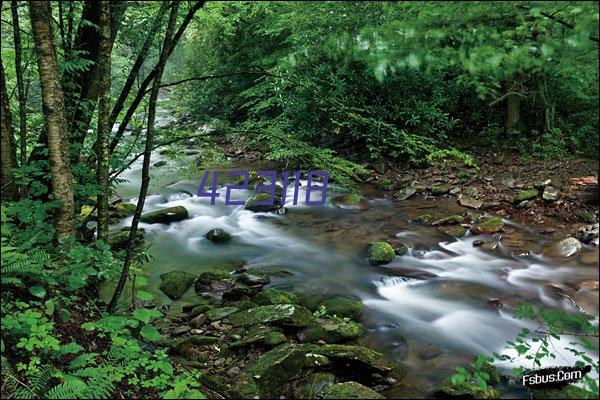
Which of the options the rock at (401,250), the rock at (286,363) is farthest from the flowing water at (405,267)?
the rock at (286,363)

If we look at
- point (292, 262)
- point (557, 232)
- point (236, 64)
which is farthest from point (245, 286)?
point (236, 64)

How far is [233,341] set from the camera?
4996mm

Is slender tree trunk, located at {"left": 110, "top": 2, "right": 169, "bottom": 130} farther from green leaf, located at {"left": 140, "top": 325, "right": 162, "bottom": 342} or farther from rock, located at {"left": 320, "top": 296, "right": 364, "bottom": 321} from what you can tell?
rock, located at {"left": 320, "top": 296, "right": 364, "bottom": 321}

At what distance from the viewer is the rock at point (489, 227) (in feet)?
27.3

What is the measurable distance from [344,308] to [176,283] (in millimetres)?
2514

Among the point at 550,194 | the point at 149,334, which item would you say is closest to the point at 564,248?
the point at 550,194

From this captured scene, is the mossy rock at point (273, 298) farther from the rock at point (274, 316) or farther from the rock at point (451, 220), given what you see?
the rock at point (451, 220)

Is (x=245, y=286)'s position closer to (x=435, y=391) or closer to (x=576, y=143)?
(x=435, y=391)

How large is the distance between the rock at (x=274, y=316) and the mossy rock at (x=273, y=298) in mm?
425

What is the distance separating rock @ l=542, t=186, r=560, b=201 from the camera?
346 inches

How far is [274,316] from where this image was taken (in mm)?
5281

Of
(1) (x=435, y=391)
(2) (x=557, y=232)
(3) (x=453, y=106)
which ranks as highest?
(3) (x=453, y=106)

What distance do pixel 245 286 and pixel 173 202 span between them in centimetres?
509

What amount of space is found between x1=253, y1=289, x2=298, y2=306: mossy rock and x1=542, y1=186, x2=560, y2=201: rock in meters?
5.88
